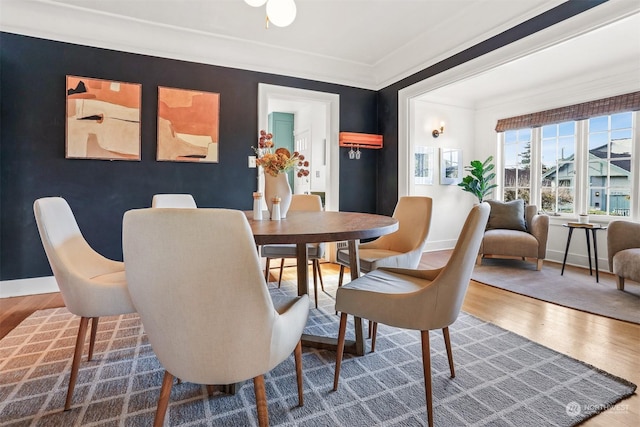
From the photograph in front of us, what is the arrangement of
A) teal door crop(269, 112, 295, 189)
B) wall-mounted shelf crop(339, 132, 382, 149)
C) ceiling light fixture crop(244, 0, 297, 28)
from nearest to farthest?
ceiling light fixture crop(244, 0, 297, 28)
wall-mounted shelf crop(339, 132, 382, 149)
teal door crop(269, 112, 295, 189)

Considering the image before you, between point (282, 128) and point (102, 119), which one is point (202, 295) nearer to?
point (102, 119)

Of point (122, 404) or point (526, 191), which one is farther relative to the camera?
point (526, 191)

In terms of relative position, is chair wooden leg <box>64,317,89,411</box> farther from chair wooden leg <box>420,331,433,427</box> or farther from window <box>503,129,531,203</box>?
window <box>503,129,531,203</box>

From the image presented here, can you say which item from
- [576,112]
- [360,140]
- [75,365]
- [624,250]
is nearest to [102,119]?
[75,365]

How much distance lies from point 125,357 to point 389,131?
3.71 meters

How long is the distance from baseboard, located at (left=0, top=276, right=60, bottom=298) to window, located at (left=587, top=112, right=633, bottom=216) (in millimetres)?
6273

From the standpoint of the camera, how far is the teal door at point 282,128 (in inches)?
257

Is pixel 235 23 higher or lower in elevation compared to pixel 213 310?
higher

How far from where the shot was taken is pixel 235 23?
123 inches

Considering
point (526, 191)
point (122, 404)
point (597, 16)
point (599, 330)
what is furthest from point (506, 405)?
point (526, 191)

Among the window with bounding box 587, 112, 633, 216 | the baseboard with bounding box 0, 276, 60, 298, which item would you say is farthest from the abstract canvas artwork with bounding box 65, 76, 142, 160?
the window with bounding box 587, 112, 633, 216

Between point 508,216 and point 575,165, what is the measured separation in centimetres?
120

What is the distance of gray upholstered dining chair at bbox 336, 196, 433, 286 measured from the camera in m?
2.13

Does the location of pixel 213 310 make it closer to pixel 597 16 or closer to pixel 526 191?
pixel 597 16
